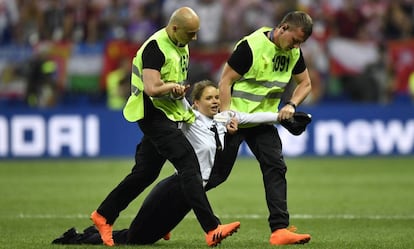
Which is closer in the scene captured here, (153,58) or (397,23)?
(153,58)

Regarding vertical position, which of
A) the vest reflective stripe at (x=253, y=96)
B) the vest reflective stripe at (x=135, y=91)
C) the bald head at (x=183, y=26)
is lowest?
the vest reflective stripe at (x=253, y=96)

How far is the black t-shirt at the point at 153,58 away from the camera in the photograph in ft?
28.8

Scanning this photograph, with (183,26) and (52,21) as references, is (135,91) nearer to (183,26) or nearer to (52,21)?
(183,26)

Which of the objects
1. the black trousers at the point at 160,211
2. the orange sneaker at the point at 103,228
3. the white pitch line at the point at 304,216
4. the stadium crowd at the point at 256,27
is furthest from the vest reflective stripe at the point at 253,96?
the stadium crowd at the point at 256,27

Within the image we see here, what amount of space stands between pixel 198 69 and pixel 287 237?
510 inches

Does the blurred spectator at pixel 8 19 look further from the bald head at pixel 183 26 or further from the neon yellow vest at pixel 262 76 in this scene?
the bald head at pixel 183 26

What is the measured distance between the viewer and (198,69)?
21906 millimetres

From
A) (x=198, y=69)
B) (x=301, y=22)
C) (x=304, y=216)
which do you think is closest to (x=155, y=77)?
(x=301, y=22)

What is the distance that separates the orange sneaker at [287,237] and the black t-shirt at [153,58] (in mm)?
1749

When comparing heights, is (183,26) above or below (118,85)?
above

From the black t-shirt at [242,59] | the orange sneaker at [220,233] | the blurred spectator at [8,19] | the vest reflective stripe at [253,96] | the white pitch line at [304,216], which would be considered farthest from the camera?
the blurred spectator at [8,19]

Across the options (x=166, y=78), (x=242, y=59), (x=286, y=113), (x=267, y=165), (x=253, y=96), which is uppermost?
(x=242, y=59)

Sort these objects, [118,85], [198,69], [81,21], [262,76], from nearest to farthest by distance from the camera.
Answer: [262,76] < [198,69] < [118,85] < [81,21]

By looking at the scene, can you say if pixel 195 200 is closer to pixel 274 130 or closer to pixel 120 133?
pixel 274 130
